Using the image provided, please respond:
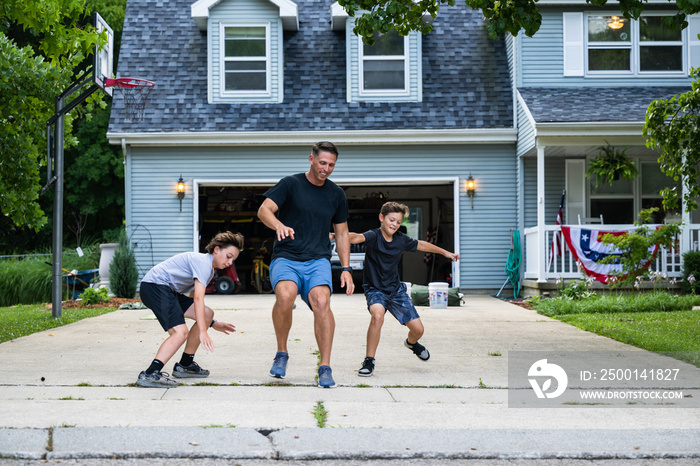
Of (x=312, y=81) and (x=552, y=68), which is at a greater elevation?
(x=552, y=68)

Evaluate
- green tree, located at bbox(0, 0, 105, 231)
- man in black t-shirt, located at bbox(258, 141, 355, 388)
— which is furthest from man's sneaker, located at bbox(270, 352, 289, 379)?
green tree, located at bbox(0, 0, 105, 231)

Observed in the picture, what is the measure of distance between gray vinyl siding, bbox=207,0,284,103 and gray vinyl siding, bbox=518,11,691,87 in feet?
17.0

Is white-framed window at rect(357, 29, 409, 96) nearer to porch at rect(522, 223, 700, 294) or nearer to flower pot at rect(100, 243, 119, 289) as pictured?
porch at rect(522, 223, 700, 294)

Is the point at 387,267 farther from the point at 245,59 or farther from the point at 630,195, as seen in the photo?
the point at 630,195

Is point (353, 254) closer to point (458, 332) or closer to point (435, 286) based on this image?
point (435, 286)

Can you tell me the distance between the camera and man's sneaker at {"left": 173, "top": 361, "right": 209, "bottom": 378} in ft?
20.4

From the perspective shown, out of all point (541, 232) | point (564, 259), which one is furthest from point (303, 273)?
point (564, 259)

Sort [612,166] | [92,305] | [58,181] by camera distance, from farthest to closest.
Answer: [612,166]
[92,305]
[58,181]

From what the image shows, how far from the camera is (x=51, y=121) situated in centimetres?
1133

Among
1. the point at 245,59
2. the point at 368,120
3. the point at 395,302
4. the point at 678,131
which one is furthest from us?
the point at 245,59

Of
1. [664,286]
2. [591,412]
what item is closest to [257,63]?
[664,286]

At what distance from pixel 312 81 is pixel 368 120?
1.60 meters

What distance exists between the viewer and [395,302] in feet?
21.7

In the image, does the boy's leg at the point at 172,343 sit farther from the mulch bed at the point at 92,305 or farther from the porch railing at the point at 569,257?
the porch railing at the point at 569,257
